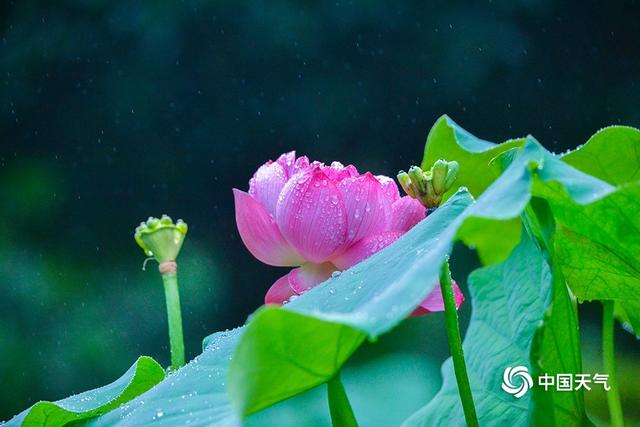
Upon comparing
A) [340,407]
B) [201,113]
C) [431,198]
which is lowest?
[340,407]

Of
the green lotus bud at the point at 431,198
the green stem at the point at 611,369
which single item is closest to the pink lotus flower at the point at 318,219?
the green lotus bud at the point at 431,198

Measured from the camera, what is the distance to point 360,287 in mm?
430

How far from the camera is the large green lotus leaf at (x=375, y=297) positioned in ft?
1.09

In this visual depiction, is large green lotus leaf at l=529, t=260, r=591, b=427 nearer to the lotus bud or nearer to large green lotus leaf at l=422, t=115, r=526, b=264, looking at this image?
the lotus bud

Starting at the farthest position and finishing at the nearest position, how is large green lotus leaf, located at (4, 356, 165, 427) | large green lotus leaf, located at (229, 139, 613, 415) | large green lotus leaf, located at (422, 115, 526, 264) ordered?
large green lotus leaf, located at (422, 115, 526, 264)
large green lotus leaf, located at (4, 356, 165, 427)
large green lotus leaf, located at (229, 139, 613, 415)

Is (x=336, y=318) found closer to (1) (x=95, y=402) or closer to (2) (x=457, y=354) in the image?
(2) (x=457, y=354)

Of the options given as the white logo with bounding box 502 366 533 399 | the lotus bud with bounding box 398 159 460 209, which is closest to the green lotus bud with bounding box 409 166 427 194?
the lotus bud with bounding box 398 159 460 209

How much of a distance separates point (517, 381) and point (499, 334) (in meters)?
0.05

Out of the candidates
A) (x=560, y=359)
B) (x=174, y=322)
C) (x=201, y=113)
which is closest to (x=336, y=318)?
(x=560, y=359)

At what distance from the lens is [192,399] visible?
47 centimetres

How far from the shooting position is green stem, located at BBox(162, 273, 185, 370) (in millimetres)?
589

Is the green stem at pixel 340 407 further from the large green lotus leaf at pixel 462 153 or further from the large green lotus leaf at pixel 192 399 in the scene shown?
the large green lotus leaf at pixel 462 153

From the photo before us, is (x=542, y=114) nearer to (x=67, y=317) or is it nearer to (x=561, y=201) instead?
(x=67, y=317)

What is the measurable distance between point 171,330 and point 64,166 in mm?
2521
